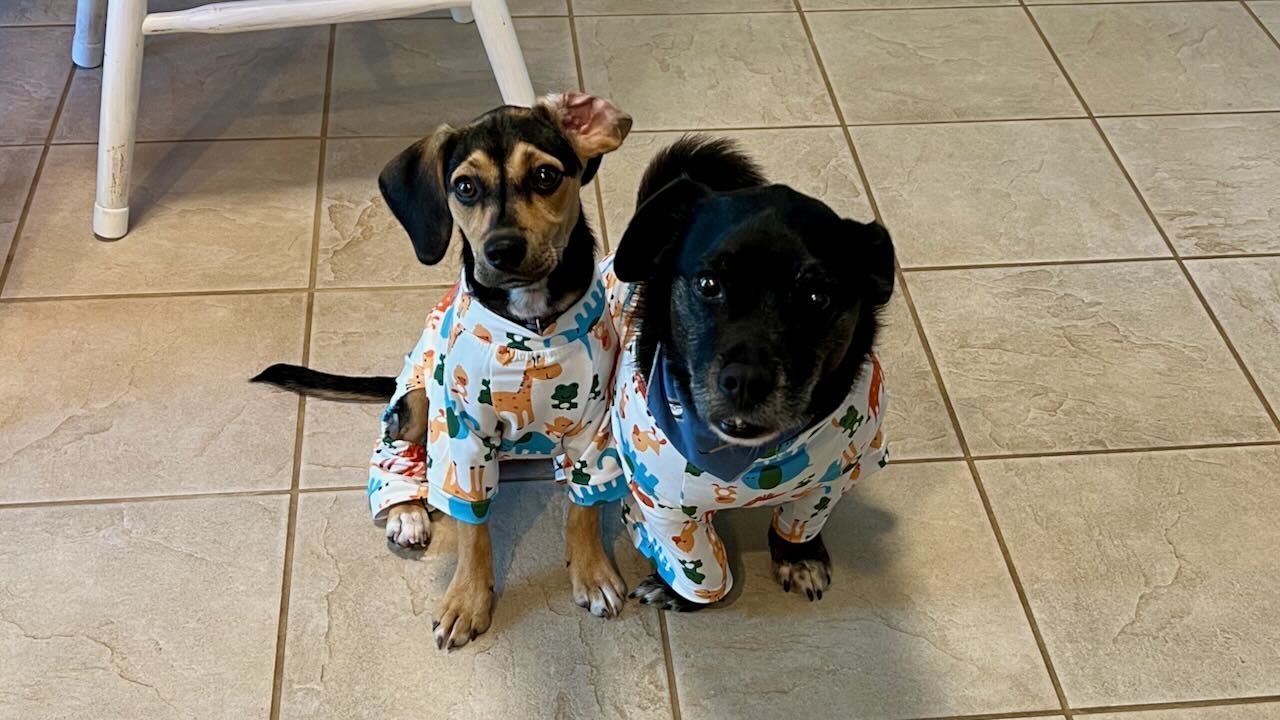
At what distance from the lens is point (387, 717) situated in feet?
5.05

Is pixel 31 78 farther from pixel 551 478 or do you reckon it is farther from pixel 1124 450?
pixel 1124 450

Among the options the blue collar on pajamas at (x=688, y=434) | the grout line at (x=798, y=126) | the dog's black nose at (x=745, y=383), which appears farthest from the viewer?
the grout line at (x=798, y=126)

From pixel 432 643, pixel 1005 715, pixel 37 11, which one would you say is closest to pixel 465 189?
pixel 432 643

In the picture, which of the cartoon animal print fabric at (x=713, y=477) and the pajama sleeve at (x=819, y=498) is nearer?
the cartoon animal print fabric at (x=713, y=477)

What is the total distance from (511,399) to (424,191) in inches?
11.4

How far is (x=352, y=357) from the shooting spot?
78.7 inches

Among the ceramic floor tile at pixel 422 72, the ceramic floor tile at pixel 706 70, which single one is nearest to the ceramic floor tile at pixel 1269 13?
the ceramic floor tile at pixel 706 70

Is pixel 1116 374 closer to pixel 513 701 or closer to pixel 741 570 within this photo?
pixel 741 570

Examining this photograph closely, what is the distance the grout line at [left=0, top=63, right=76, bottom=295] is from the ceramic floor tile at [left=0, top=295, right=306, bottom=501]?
12 centimetres

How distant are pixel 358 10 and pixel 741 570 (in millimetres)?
1208

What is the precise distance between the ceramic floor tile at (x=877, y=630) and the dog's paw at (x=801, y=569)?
18 millimetres

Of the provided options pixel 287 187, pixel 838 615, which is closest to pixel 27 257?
pixel 287 187

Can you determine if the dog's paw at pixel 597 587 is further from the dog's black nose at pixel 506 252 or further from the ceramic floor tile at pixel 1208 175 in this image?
the ceramic floor tile at pixel 1208 175

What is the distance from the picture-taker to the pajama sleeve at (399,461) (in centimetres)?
167
